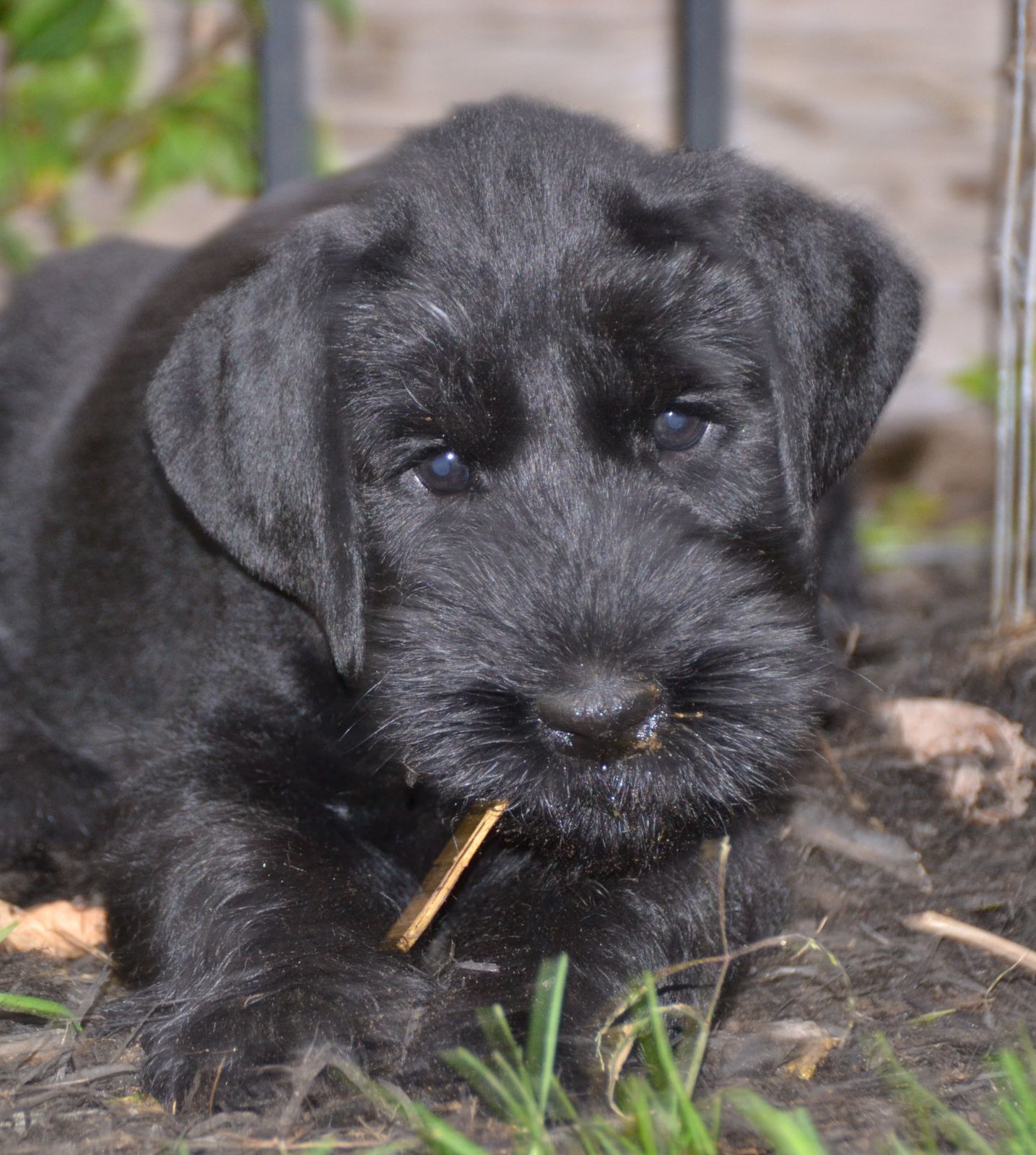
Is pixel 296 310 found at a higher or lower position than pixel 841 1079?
higher

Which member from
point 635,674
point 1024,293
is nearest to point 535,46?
point 1024,293

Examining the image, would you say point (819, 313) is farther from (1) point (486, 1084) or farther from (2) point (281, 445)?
(1) point (486, 1084)

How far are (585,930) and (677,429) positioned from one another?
0.85 meters

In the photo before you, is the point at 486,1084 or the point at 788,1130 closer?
the point at 788,1130

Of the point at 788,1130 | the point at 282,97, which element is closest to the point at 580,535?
the point at 788,1130

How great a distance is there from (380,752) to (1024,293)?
204 centimetres

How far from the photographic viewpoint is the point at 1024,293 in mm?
3600

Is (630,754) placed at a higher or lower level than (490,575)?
lower

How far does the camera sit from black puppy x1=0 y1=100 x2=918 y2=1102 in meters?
2.23

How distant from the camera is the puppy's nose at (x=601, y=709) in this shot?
212cm

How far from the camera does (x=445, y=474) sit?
8.29 feet

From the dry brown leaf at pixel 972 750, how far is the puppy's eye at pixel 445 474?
1.35 m

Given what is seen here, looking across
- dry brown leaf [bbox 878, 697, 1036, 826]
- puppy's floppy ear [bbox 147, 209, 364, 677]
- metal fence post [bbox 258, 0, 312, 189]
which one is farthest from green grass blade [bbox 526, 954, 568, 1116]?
metal fence post [bbox 258, 0, 312, 189]

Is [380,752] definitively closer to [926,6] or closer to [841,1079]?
[841,1079]
